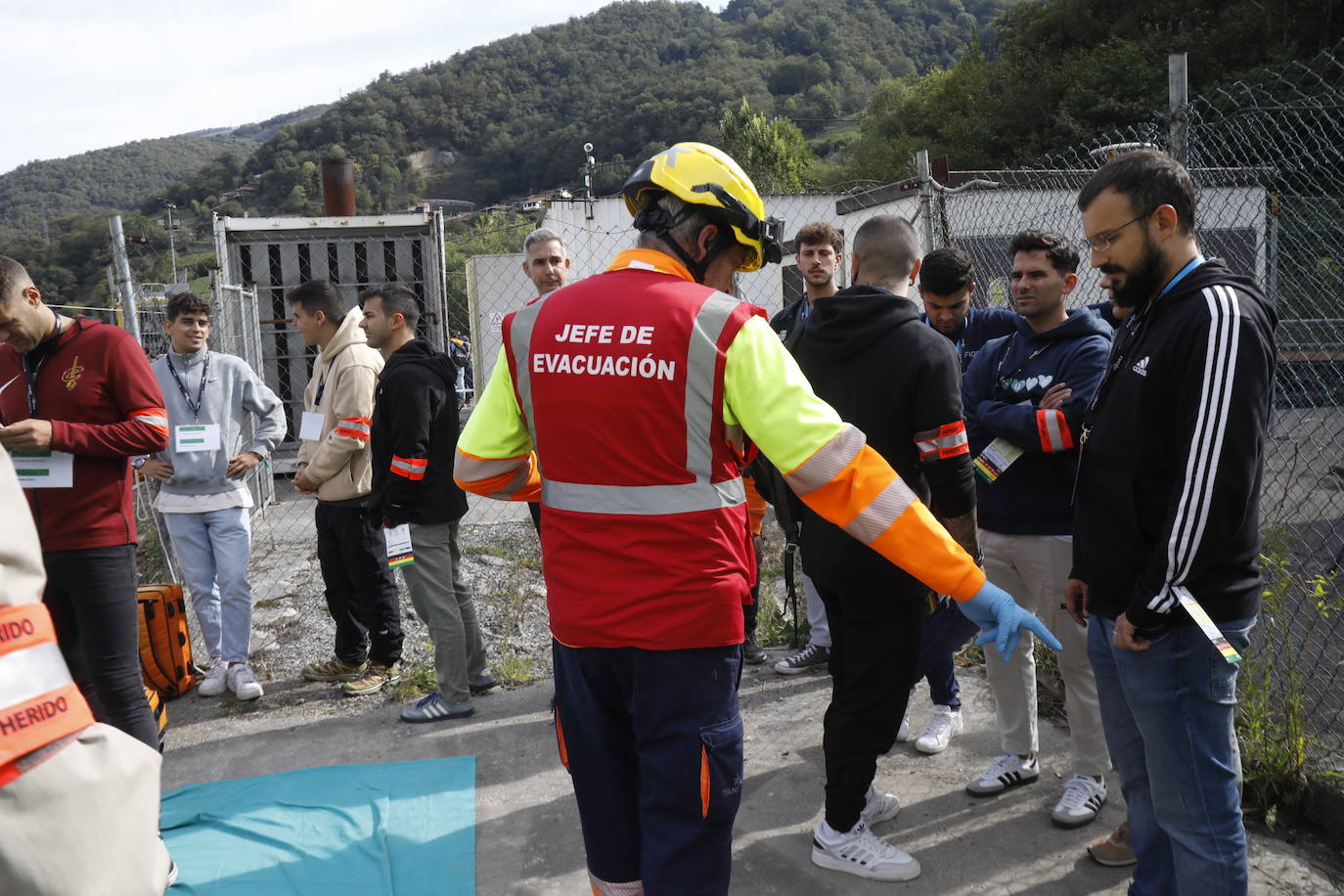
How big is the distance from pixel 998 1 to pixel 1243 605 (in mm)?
116106

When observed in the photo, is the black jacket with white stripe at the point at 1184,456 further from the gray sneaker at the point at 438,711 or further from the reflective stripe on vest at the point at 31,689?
the gray sneaker at the point at 438,711

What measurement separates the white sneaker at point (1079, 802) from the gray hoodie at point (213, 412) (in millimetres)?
4080

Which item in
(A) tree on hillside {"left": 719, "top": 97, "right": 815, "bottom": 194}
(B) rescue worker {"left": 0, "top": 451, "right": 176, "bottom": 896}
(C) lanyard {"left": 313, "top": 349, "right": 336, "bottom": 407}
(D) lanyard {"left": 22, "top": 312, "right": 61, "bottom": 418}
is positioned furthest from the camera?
(A) tree on hillside {"left": 719, "top": 97, "right": 815, "bottom": 194}

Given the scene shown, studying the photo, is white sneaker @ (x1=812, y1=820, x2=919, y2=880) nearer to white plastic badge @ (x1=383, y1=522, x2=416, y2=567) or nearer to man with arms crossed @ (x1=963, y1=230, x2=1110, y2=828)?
man with arms crossed @ (x1=963, y1=230, x2=1110, y2=828)

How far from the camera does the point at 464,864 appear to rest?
321 cm

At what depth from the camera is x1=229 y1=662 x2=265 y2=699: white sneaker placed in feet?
15.5

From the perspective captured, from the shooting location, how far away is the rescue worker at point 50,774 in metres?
1.11

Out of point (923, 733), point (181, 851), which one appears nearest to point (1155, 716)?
point (923, 733)

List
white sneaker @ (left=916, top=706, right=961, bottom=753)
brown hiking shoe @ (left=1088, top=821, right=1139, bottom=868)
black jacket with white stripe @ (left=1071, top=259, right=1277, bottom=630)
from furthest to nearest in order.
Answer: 1. white sneaker @ (left=916, top=706, right=961, bottom=753)
2. brown hiking shoe @ (left=1088, top=821, right=1139, bottom=868)
3. black jacket with white stripe @ (left=1071, top=259, right=1277, bottom=630)

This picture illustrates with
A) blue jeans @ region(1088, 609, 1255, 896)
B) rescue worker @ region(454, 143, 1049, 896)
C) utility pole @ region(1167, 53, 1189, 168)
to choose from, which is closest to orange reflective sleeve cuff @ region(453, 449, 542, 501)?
rescue worker @ region(454, 143, 1049, 896)

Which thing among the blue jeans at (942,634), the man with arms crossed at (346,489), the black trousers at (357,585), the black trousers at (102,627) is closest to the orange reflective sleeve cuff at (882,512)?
the blue jeans at (942,634)

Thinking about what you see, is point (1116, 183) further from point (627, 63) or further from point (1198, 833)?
point (627, 63)

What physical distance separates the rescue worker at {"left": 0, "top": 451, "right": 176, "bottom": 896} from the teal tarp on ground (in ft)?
6.74

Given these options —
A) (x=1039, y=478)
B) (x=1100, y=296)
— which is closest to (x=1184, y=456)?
(x=1039, y=478)
